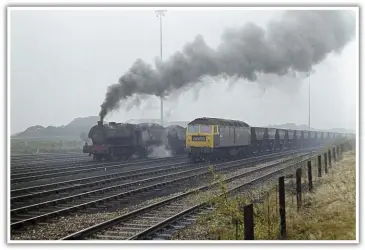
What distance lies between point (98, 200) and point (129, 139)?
11.7m

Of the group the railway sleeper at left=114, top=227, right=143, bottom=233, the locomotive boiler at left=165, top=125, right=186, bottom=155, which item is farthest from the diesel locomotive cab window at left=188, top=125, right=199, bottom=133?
the railway sleeper at left=114, top=227, right=143, bottom=233

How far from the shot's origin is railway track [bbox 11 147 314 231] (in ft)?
26.0

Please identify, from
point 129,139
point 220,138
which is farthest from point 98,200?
point 129,139

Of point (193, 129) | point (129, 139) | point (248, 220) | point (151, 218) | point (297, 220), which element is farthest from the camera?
point (129, 139)

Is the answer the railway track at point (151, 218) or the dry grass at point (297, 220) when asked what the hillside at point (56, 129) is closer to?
the railway track at point (151, 218)

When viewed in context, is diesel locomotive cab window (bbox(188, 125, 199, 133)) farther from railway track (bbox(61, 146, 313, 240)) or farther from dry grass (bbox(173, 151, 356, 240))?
dry grass (bbox(173, 151, 356, 240))

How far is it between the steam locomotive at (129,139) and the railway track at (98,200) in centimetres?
724

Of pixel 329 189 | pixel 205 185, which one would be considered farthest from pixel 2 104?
pixel 329 189

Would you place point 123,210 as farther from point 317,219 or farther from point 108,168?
point 108,168

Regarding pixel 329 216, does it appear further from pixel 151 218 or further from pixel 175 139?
pixel 175 139

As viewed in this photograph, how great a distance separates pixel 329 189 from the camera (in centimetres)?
899

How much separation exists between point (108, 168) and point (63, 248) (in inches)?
402

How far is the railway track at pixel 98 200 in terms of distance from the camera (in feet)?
26.0

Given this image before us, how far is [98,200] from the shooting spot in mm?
9250
